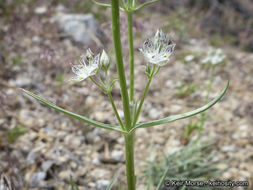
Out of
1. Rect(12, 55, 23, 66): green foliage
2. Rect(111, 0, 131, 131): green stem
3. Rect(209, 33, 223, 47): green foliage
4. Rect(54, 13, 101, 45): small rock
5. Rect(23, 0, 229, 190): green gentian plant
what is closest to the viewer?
Rect(111, 0, 131, 131): green stem

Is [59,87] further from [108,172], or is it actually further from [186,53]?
[186,53]

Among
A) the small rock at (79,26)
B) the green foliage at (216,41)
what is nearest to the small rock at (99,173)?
the small rock at (79,26)

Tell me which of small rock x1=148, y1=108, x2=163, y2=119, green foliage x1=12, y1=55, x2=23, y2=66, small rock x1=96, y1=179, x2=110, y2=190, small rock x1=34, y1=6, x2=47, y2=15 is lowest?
small rock x1=96, y1=179, x2=110, y2=190

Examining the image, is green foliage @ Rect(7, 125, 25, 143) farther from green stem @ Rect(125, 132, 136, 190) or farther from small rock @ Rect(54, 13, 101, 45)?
small rock @ Rect(54, 13, 101, 45)

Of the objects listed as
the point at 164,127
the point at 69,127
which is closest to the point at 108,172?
the point at 69,127

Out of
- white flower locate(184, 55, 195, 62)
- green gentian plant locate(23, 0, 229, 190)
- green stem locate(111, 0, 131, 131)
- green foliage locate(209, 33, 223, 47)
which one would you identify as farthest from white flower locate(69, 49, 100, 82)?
green foliage locate(209, 33, 223, 47)

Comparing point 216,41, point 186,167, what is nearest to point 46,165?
point 186,167

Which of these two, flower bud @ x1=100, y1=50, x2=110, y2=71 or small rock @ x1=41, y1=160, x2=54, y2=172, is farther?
small rock @ x1=41, y1=160, x2=54, y2=172
